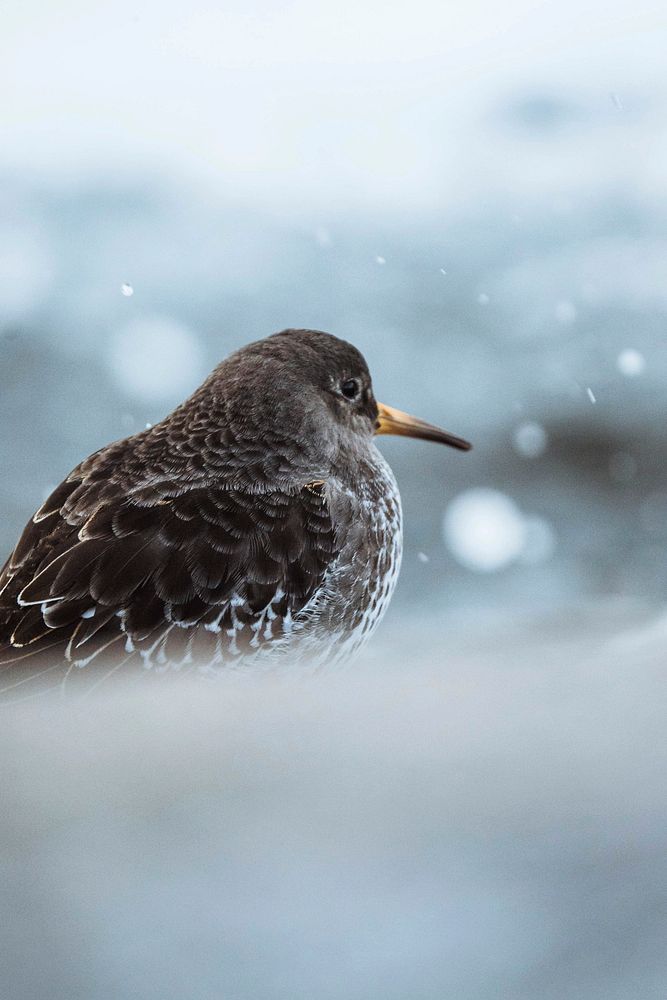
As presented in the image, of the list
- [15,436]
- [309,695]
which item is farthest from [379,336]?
[309,695]

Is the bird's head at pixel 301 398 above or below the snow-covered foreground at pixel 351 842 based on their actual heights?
above

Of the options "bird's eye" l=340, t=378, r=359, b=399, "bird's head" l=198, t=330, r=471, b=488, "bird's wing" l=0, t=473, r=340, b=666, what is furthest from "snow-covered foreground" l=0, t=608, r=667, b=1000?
"bird's eye" l=340, t=378, r=359, b=399

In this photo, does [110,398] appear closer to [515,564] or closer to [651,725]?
[515,564]

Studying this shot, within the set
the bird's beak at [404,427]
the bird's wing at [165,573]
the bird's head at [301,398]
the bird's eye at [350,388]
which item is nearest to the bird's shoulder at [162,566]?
the bird's wing at [165,573]

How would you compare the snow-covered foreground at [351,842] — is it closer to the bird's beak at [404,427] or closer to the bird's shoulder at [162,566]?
the bird's shoulder at [162,566]

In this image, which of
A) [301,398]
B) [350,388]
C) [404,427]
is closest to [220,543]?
[301,398]

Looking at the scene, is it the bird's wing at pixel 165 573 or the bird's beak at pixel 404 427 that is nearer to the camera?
the bird's wing at pixel 165 573

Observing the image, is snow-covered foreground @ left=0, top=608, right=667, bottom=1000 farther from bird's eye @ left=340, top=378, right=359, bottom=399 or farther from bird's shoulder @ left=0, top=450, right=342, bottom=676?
bird's eye @ left=340, top=378, right=359, bottom=399
